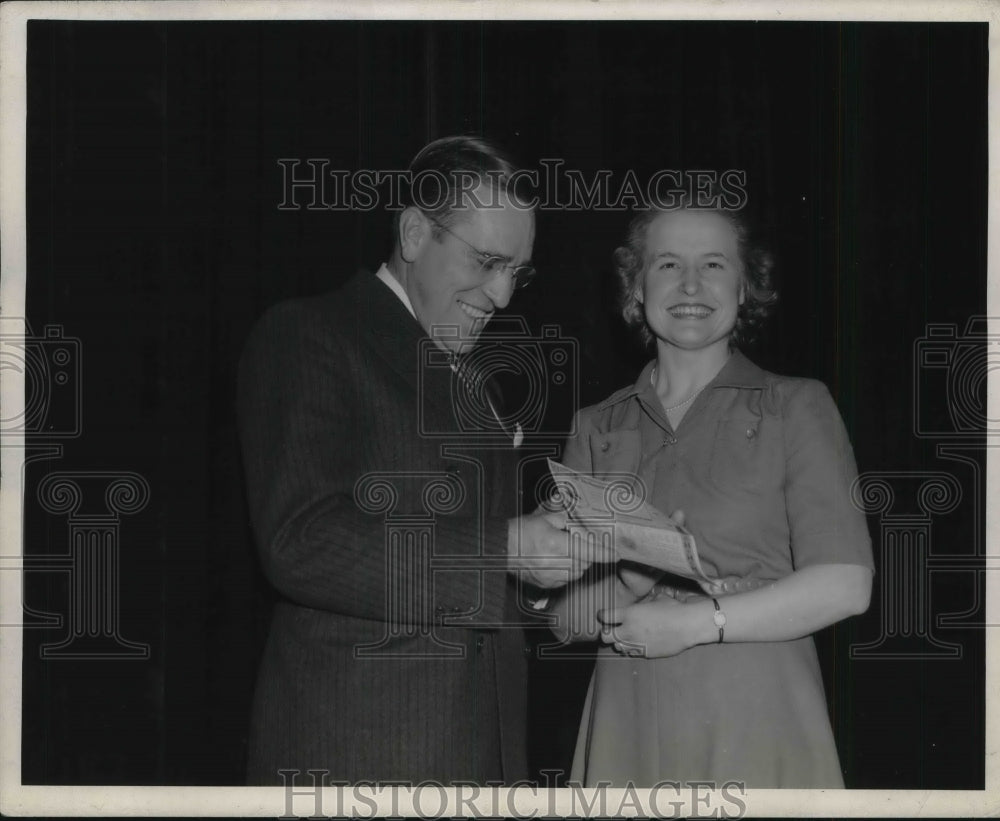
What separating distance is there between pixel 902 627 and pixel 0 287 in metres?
2.98

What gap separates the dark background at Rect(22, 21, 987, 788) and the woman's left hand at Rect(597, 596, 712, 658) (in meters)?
0.32

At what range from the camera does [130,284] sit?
10.1ft

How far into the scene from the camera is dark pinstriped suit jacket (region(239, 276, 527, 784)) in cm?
246

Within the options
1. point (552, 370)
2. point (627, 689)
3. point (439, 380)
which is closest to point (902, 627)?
point (627, 689)

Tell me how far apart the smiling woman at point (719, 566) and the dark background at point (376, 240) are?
270 mm

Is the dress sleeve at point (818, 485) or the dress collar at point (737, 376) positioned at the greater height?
the dress collar at point (737, 376)

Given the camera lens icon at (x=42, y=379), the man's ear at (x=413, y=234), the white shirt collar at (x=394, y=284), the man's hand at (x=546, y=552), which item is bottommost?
the man's hand at (x=546, y=552)

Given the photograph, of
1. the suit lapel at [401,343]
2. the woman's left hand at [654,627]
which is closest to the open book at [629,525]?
the woman's left hand at [654,627]

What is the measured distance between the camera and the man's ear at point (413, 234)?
→ 2871mm

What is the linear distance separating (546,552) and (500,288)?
0.80 metres

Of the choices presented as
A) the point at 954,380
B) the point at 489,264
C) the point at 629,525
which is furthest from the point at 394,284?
the point at 954,380

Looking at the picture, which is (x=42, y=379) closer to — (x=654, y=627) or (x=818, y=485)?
(x=654, y=627)

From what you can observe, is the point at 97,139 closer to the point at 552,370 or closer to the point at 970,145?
the point at 552,370

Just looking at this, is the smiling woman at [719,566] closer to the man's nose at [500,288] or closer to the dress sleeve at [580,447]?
the dress sleeve at [580,447]
